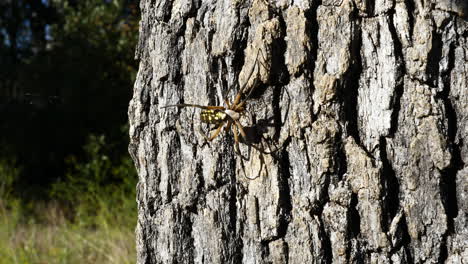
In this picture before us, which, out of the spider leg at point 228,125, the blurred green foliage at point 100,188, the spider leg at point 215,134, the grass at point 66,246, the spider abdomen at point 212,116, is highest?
the spider abdomen at point 212,116

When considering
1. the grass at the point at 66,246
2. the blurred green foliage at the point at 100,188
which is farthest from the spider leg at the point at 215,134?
the blurred green foliage at the point at 100,188

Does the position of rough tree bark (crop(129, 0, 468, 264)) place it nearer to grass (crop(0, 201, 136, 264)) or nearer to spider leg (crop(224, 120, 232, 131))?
spider leg (crop(224, 120, 232, 131))

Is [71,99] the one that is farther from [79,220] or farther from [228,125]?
[228,125]

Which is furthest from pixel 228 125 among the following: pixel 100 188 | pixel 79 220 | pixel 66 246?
pixel 100 188

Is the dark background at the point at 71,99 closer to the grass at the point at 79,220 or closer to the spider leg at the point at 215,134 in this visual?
the grass at the point at 79,220

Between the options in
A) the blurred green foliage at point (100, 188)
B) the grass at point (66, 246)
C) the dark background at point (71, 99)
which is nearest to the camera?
the grass at point (66, 246)

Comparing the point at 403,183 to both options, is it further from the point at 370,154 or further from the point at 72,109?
the point at 72,109
